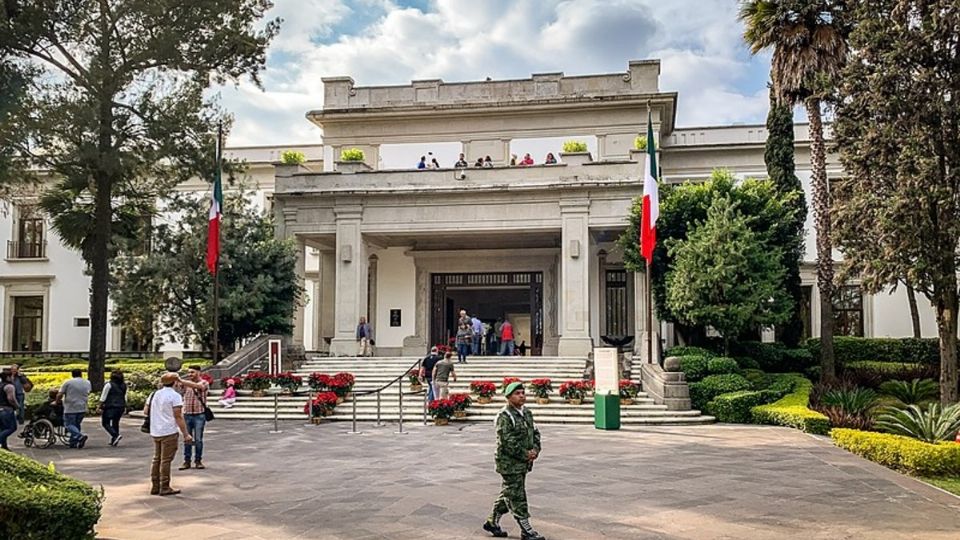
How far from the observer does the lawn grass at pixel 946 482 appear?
11.0 m

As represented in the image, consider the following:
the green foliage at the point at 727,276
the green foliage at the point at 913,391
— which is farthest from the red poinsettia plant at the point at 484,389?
the green foliage at the point at 913,391

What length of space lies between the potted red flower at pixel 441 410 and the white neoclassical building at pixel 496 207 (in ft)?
26.1

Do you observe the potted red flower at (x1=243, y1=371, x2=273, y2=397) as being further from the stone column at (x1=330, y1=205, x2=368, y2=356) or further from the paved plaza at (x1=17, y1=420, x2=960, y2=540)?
the paved plaza at (x1=17, y1=420, x2=960, y2=540)

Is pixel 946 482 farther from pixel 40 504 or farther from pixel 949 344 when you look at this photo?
pixel 40 504

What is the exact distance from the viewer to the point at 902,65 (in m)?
17.5

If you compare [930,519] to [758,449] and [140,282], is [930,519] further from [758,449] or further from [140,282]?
[140,282]

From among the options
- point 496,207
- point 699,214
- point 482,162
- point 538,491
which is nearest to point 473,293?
point 482,162

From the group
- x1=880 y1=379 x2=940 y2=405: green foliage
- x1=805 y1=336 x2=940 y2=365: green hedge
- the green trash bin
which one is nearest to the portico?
x1=805 y1=336 x2=940 y2=365: green hedge

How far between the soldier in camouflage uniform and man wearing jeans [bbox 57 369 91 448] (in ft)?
33.6

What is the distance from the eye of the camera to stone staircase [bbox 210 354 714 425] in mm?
19641

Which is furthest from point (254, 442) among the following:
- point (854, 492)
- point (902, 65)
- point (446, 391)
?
point (902, 65)

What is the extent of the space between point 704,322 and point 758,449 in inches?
358

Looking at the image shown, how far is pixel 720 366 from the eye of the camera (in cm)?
2142

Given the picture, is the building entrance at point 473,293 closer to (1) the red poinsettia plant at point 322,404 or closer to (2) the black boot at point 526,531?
(1) the red poinsettia plant at point 322,404
